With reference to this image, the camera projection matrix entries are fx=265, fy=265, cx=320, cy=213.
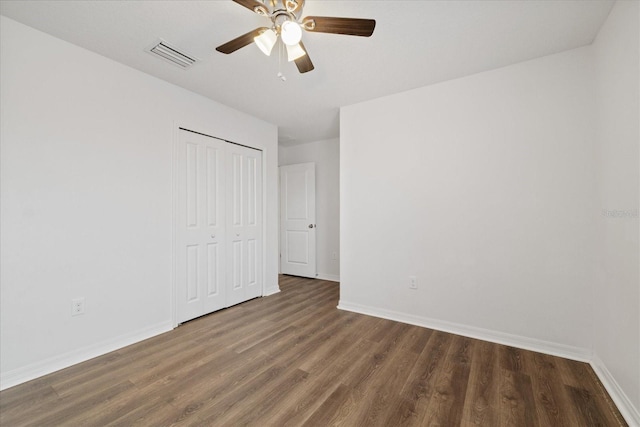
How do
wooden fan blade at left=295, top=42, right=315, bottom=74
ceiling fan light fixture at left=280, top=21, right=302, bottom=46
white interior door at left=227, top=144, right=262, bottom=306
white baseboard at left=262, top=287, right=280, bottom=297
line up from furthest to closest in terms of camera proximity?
1. white baseboard at left=262, top=287, right=280, bottom=297
2. white interior door at left=227, top=144, right=262, bottom=306
3. wooden fan blade at left=295, top=42, right=315, bottom=74
4. ceiling fan light fixture at left=280, top=21, right=302, bottom=46

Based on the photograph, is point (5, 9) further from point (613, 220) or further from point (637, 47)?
point (613, 220)

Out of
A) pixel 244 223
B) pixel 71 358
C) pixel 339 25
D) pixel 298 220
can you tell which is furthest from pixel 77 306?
pixel 298 220

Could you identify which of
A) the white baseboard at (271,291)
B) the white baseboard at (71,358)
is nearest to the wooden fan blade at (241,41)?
the white baseboard at (71,358)

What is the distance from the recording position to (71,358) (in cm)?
207

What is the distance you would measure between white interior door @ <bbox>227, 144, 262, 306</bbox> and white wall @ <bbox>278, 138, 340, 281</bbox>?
4.55ft

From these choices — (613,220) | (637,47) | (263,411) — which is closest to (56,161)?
(263,411)

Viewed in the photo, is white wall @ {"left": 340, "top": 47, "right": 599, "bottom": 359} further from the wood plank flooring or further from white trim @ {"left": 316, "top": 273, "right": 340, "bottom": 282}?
white trim @ {"left": 316, "top": 273, "right": 340, "bottom": 282}

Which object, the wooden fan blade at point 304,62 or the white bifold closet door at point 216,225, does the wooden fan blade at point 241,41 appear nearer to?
the wooden fan blade at point 304,62

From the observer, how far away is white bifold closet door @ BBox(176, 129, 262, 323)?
2.87 meters

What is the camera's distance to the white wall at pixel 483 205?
85.7 inches

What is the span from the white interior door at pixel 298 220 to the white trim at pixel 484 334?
1.76 metres

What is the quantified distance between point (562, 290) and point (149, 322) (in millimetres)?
3699

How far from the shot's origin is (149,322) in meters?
2.56

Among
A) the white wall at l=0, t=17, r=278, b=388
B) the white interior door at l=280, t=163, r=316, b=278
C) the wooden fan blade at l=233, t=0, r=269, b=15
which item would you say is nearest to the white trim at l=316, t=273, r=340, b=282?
the white interior door at l=280, t=163, r=316, b=278
